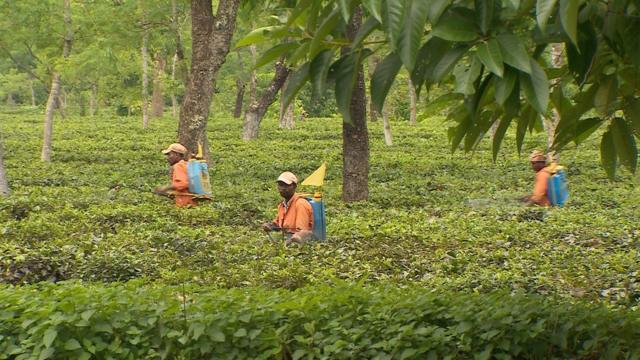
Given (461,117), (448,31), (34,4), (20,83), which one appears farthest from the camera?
(20,83)

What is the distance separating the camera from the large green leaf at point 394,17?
2.41 metres

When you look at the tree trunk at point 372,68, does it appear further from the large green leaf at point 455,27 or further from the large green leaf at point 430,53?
the large green leaf at point 455,27

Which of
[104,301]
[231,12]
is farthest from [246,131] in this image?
[104,301]

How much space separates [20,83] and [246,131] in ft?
109

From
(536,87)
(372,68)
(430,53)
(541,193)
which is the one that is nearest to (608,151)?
(430,53)

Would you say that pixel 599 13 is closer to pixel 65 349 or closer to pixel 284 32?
pixel 284 32

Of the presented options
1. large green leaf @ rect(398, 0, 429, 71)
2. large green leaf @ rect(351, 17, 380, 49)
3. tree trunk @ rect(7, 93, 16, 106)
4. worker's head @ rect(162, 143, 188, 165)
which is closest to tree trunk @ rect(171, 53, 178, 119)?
worker's head @ rect(162, 143, 188, 165)

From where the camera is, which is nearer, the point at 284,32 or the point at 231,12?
the point at 284,32

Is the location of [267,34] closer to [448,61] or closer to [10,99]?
[448,61]

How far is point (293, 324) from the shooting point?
180 inches

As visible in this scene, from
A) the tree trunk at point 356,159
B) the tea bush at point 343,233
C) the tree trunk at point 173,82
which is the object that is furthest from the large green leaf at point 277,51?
the tree trunk at point 173,82

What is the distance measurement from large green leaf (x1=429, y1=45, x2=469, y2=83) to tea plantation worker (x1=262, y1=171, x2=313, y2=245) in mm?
6161

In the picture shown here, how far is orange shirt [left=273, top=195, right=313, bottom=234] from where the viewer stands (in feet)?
29.2

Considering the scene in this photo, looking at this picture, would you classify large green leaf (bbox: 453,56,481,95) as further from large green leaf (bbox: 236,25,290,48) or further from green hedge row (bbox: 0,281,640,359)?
green hedge row (bbox: 0,281,640,359)
